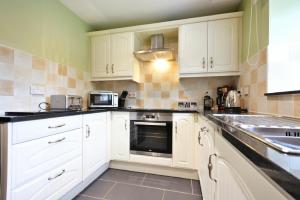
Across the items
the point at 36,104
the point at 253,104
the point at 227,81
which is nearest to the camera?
the point at 253,104

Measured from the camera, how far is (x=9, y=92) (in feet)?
4.87

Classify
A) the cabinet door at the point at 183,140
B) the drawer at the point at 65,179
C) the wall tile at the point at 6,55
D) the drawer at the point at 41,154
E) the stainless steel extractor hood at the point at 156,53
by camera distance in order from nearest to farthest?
1. the drawer at the point at 41,154
2. the drawer at the point at 65,179
3. the wall tile at the point at 6,55
4. the cabinet door at the point at 183,140
5. the stainless steel extractor hood at the point at 156,53

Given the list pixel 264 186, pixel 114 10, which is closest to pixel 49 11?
pixel 114 10

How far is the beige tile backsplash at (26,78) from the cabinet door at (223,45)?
6.42 feet

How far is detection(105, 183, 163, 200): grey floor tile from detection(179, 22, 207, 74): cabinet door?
1.51 m

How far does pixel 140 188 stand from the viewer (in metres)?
1.75

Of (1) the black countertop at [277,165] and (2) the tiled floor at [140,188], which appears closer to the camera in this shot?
(1) the black countertop at [277,165]

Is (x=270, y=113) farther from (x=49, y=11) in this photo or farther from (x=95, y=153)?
(x=49, y=11)

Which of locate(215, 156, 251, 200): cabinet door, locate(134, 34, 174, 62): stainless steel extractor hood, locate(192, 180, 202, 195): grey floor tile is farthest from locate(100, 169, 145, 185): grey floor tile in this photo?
locate(134, 34, 174, 62): stainless steel extractor hood

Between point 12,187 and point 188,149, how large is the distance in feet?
5.37

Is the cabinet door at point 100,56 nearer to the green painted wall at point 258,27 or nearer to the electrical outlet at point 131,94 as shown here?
the electrical outlet at point 131,94

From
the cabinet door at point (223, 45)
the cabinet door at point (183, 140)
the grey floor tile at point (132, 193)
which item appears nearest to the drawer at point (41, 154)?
the grey floor tile at point (132, 193)

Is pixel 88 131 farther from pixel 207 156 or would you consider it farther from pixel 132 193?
pixel 207 156

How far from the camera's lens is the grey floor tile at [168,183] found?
5.81 ft
